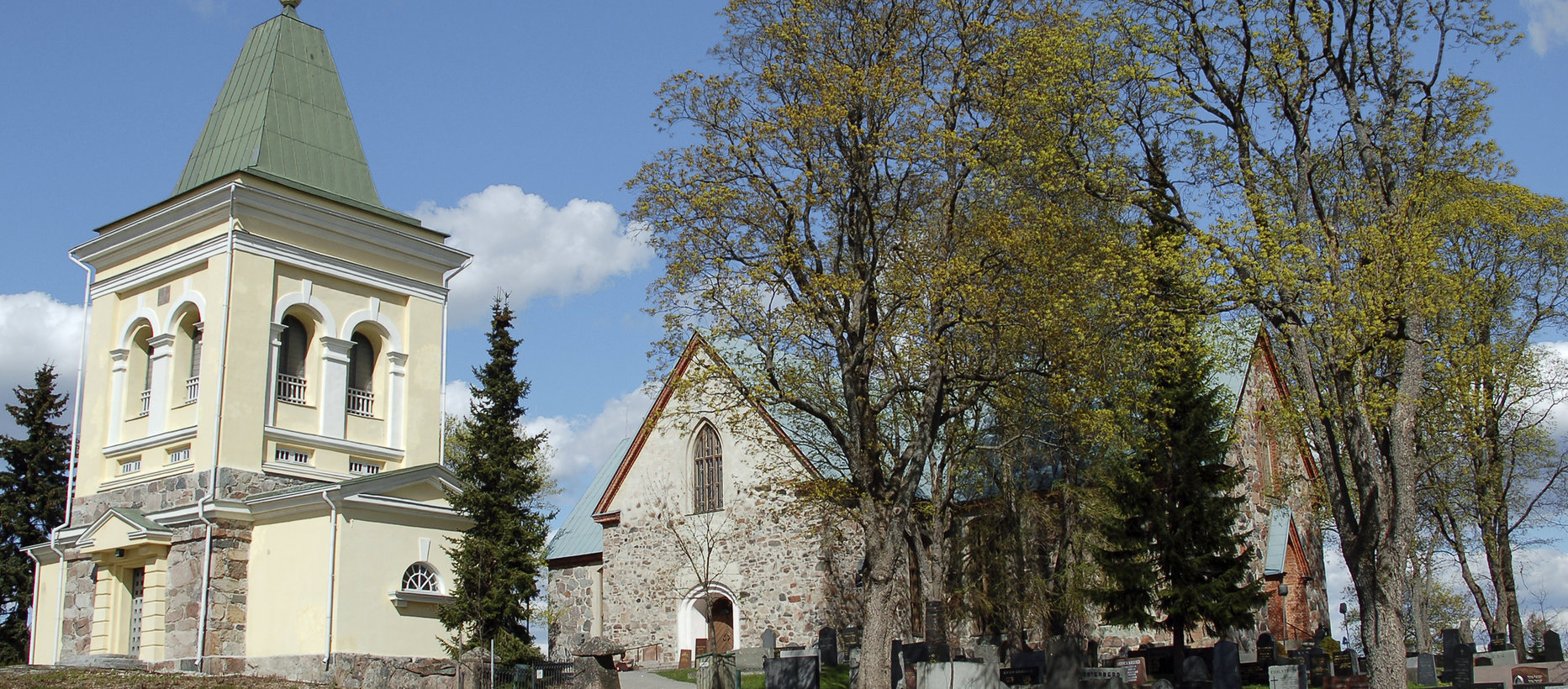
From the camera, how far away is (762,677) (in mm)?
25812

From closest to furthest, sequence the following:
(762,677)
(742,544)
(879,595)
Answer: (879,595) < (762,677) < (742,544)

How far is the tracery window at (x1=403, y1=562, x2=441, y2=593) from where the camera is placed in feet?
74.1

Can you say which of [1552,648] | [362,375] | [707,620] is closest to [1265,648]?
[1552,648]

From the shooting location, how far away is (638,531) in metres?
33.1

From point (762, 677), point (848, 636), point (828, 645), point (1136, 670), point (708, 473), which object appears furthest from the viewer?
point (708, 473)

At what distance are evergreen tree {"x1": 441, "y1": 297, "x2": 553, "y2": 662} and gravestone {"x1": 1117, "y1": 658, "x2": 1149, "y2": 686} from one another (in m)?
10.7

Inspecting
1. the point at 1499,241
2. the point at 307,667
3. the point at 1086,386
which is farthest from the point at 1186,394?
the point at 307,667

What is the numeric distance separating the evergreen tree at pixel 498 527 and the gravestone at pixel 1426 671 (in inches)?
694

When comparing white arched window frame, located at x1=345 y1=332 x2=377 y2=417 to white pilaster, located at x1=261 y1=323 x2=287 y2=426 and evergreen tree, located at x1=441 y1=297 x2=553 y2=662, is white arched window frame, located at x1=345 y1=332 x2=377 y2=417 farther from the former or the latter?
evergreen tree, located at x1=441 y1=297 x2=553 y2=662

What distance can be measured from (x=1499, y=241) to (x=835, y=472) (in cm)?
1615

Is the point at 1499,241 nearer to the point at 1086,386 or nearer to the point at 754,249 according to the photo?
the point at 1086,386

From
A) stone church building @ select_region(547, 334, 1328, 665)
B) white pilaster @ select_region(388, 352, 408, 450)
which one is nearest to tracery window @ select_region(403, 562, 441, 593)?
white pilaster @ select_region(388, 352, 408, 450)

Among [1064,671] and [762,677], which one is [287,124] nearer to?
[762,677]

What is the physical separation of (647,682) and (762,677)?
2.40m
